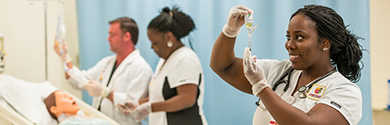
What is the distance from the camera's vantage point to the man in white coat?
2.70 meters

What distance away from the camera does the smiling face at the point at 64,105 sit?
7.79 ft

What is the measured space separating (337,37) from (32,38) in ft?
7.84

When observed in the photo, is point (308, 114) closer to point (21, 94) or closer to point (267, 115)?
point (267, 115)

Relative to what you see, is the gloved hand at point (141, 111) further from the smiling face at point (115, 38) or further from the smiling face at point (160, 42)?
the smiling face at point (115, 38)

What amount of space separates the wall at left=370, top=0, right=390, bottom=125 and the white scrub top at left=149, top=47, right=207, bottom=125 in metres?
1.04

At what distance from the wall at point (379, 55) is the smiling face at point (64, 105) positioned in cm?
181

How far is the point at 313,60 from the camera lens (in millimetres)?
1175

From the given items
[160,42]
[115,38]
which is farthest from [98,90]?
[160,42]

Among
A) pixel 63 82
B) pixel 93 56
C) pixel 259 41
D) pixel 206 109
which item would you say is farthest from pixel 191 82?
pixel 63 82

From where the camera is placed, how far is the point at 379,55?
72.3 inches

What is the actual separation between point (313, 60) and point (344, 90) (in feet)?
0.46

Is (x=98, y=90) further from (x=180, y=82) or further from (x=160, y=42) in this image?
(x=180, y=82)

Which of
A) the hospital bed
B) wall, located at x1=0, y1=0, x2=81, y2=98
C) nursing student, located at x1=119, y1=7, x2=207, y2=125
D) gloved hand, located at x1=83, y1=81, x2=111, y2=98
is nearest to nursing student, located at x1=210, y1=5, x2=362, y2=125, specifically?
nursing student, located at x1=119, y1=7, x2=207, y2=125

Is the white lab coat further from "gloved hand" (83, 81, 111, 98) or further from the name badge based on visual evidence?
the name badge
